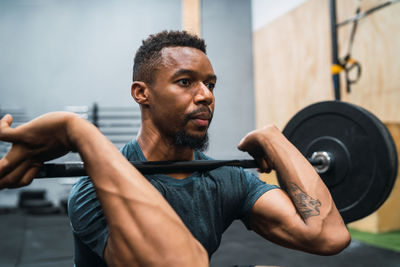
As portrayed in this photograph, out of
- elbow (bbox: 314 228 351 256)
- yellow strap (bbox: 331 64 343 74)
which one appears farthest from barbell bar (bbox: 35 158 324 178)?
yellow strap (bbox: 331 64 343 74)

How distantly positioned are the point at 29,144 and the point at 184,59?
498mm

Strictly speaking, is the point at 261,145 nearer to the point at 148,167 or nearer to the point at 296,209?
the point at 296,209

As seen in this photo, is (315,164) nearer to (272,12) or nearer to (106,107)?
(272,12)

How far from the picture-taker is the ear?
3.42 feet

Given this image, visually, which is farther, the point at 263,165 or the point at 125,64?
the point at 125,64

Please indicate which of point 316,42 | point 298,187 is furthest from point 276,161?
point 316,42

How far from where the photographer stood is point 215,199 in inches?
40.8

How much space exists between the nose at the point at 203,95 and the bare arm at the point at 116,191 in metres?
0.34

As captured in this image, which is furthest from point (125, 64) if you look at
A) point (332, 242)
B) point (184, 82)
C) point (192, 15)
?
point (332, 242)

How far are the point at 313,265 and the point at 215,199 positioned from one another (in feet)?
5.47

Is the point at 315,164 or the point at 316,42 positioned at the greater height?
the point at 316,42

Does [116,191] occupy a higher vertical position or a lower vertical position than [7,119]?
lower

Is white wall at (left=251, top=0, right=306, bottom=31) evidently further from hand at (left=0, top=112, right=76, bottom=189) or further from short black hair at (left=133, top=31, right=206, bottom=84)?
hand at (left=0, top=112, right=76, bottom=189)

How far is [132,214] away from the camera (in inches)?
26.4
